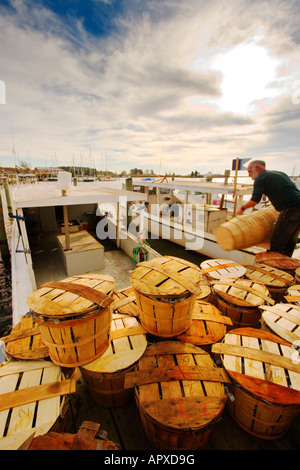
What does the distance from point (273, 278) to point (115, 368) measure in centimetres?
414

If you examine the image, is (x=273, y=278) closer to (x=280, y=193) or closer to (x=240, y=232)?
(x=280, y=193)

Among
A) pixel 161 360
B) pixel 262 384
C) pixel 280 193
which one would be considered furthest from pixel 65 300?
pixel 280 193

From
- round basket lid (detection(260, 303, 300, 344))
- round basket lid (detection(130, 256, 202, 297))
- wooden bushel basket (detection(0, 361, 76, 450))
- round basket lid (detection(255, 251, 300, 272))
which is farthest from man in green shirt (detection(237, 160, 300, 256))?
wooden bushel basket (detection(0, 361, 76, 450))

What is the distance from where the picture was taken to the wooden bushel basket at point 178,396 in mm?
2102

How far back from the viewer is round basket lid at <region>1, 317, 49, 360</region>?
2.91 meters

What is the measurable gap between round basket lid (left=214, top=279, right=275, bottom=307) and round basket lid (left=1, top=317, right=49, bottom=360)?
10.8 ft

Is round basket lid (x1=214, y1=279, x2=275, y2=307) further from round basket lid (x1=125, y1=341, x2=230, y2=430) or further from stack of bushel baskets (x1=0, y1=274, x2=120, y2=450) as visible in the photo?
stack of bushel baskets (x1=0, y1=274, x2=120, y2=450)

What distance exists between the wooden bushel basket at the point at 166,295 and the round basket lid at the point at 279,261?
3.17m

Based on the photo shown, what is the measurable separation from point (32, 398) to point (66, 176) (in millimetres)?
6663

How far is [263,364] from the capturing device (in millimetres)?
2621

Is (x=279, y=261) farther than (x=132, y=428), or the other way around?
(x=279, y=261)

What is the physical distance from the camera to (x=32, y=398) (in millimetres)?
2291
